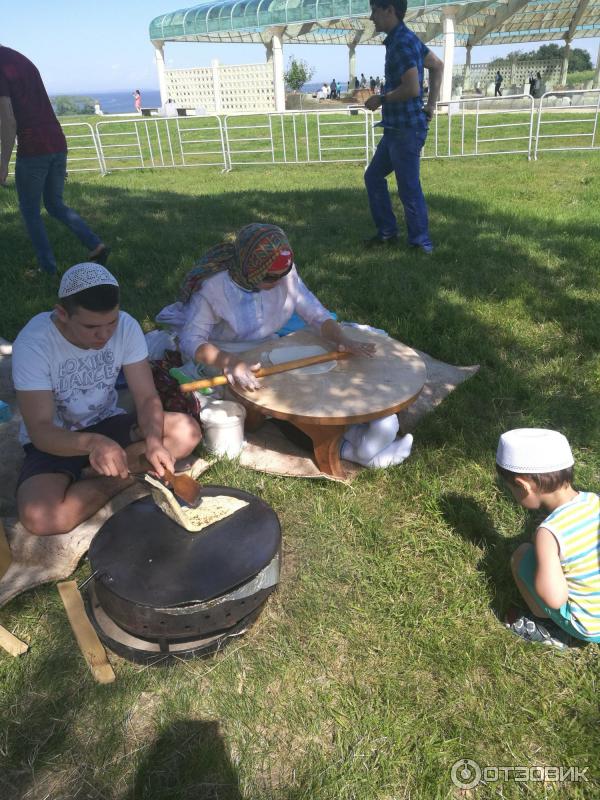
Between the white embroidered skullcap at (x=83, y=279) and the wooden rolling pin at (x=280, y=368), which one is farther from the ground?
the white embroidered skullcap at (x=83, y=279)

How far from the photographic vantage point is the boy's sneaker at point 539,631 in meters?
2.03

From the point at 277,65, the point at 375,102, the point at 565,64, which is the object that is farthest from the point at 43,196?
the point at 565,64

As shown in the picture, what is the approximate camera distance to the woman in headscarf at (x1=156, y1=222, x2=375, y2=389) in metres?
2.81

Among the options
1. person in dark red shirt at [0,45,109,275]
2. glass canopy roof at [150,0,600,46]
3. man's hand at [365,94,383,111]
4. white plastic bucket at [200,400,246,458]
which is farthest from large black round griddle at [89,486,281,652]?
glass canopy roof at [150,0,600,46]

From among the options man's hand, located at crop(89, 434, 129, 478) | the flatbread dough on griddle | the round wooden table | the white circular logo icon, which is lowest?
the white circular logo icon

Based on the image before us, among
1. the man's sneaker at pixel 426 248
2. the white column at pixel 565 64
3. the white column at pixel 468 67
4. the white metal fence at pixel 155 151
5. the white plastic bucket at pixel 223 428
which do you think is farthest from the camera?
the white column at pixel 468 67

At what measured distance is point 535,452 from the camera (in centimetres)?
183

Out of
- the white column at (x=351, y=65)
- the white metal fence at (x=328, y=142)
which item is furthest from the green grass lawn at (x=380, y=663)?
the white column at (x=351, y=65)

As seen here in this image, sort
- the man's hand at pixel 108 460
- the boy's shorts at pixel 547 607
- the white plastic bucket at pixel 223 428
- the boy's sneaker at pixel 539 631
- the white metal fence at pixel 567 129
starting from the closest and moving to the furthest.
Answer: the boy's shorts at pixel 547 607, the boy's sneaker at pixel 539 631, the man's hand at pixel 108 460, the white plastic bucket at pixel 223 428, the white metal fence at pixel 567 129

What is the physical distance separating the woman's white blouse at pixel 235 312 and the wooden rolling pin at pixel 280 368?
0.85 feet

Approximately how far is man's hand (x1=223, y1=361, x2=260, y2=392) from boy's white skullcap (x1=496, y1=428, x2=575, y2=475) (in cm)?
123

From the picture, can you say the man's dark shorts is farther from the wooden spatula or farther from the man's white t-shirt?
the wooden spatula

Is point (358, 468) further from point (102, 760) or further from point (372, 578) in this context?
point (102, 760)

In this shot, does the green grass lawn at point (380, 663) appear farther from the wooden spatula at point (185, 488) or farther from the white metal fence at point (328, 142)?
the white metal fence at point (328, 142)
